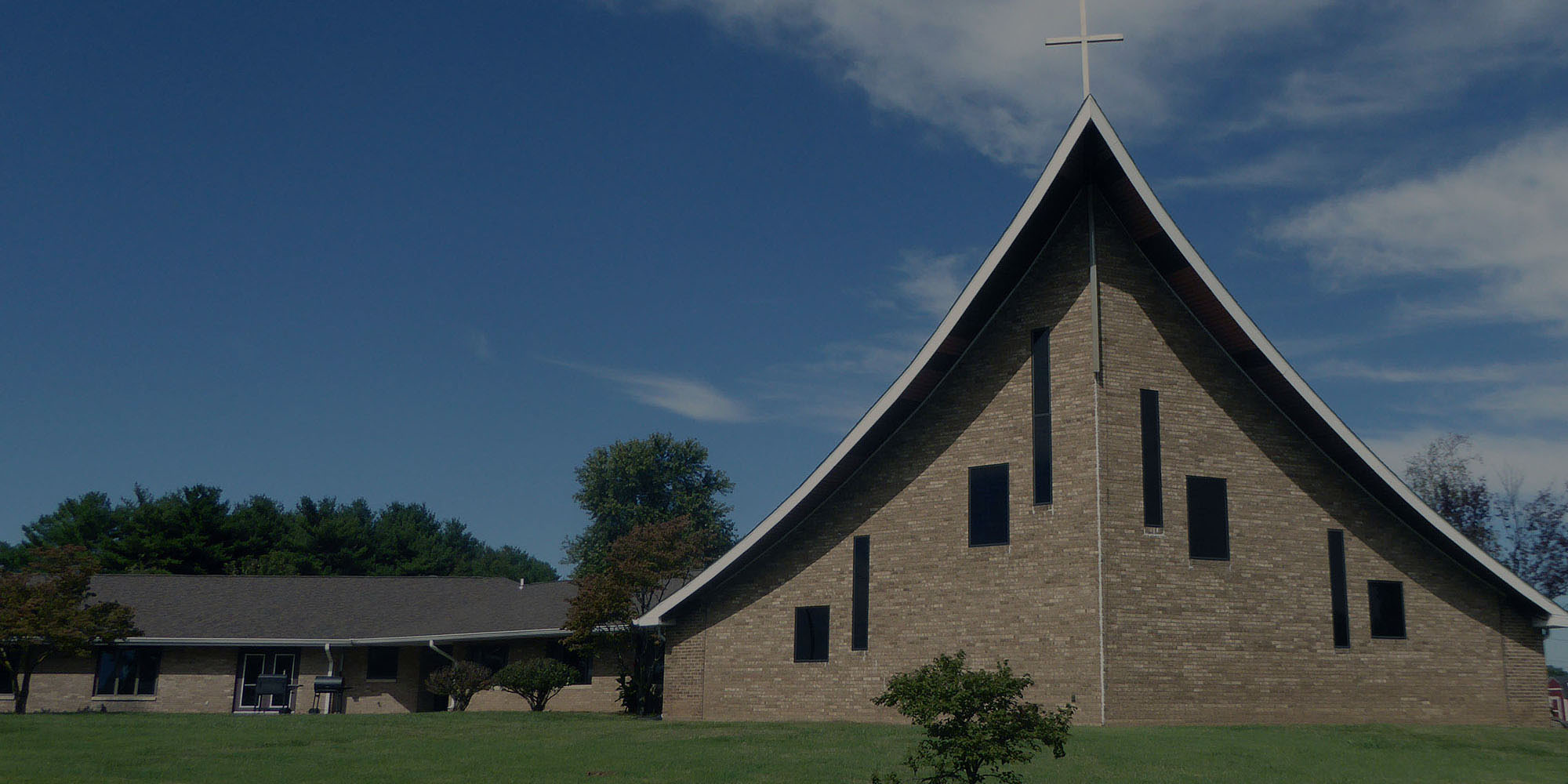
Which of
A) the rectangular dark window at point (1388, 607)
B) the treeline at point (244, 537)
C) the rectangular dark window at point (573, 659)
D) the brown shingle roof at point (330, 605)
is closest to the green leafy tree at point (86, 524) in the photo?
the treeline at point (244, 537)

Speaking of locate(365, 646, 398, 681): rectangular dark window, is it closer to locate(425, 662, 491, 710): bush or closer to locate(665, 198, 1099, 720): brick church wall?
locate(425, 662, 491, 710): bush

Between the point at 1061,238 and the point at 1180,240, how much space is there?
2117 mm

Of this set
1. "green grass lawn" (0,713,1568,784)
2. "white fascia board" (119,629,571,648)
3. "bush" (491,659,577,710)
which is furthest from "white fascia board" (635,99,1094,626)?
"white fascia board" (119,629,571,648)

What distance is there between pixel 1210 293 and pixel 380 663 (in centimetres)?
2776

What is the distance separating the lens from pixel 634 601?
28.8m

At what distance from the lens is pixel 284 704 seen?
3481 cm

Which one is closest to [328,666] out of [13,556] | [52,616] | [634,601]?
[52,616]

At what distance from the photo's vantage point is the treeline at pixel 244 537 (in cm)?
5697

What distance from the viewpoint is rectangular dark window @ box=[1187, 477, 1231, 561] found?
1969cm

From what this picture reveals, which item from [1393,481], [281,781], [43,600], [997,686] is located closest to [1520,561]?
[1393,481]

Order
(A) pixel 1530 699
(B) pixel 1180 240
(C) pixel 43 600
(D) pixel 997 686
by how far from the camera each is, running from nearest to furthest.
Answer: (D) pixel 997 686, (B) pixel 1180 240, (A) pixel 1530 699, (C) pixel 43 600

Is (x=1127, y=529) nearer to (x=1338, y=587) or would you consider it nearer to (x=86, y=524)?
(x=1338, y=587)

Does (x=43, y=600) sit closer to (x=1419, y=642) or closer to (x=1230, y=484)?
(x=1230, y=484)

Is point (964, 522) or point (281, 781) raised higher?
point (964, 522)
